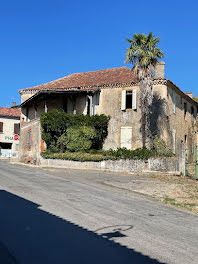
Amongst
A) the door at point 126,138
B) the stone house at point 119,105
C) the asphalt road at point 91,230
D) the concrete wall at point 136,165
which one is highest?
the stone house at point 119,105

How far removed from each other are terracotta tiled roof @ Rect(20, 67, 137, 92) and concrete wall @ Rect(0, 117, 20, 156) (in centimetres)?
1643

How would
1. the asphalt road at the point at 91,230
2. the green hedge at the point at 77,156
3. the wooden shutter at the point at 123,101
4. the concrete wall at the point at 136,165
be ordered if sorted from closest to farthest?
1. the asphalt road at the point at 91,230
2. the concrete wall at the point at 136,165
3. the green hedge at the point at 77,156
4. the wooden shutter at the point at 123,101

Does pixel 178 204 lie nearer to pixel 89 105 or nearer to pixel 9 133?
pixel 89 105

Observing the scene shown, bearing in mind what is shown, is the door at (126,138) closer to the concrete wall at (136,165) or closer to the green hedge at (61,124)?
the green hedge at (61,124)

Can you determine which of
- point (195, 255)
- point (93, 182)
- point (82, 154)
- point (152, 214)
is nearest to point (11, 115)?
point (82, 154)

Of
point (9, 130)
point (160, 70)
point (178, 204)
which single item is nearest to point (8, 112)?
point (9, 130)

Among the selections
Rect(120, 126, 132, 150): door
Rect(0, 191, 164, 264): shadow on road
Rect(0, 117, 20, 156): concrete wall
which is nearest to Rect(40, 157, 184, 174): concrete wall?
Rect(120, 126, 132, 150): door

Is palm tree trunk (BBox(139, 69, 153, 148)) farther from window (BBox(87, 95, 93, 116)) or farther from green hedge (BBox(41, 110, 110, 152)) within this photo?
window (BBox(87, 95, 93, 116))

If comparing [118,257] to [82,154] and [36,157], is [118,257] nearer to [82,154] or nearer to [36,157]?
[82,154]

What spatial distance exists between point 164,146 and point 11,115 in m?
29.4

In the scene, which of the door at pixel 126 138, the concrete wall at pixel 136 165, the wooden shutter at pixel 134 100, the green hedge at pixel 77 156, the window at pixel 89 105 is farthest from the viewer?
the window at pixel 89 105

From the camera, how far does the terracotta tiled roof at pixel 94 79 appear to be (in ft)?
90.0

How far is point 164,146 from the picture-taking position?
2417 centimetres

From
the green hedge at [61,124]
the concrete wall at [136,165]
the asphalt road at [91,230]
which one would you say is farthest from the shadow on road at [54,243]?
the green hedge at [61,124]
